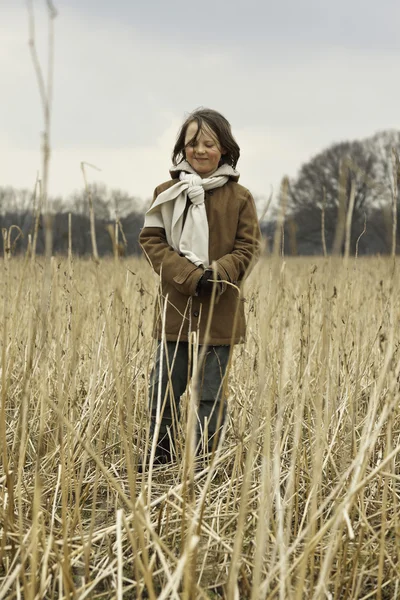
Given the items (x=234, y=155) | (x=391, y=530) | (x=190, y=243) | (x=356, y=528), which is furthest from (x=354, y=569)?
(x=234, y=155)

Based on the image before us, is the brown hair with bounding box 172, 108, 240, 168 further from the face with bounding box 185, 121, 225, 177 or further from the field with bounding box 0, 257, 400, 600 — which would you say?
the field with bounding box 0, 257, 400, 600

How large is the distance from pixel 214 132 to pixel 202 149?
0.08m

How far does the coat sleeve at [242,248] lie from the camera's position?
168cm

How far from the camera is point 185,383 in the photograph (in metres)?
1.87

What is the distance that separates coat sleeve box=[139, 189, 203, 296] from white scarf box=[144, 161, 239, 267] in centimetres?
2

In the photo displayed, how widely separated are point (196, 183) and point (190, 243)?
0.61ft

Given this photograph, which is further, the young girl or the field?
the young girl

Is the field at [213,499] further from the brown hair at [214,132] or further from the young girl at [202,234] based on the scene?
the brown hair at [214,132]

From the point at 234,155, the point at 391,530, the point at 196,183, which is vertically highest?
the point at 234,155

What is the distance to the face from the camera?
69.6 inches

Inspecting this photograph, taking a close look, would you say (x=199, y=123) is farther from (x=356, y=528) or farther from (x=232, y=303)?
(x=356, y=528)

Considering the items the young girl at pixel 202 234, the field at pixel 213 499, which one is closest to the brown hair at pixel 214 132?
the young girl at pixel 202 234

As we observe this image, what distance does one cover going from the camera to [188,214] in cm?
175

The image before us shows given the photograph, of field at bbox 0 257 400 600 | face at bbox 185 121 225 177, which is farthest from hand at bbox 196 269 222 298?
face at bbox 185 121 225 177
